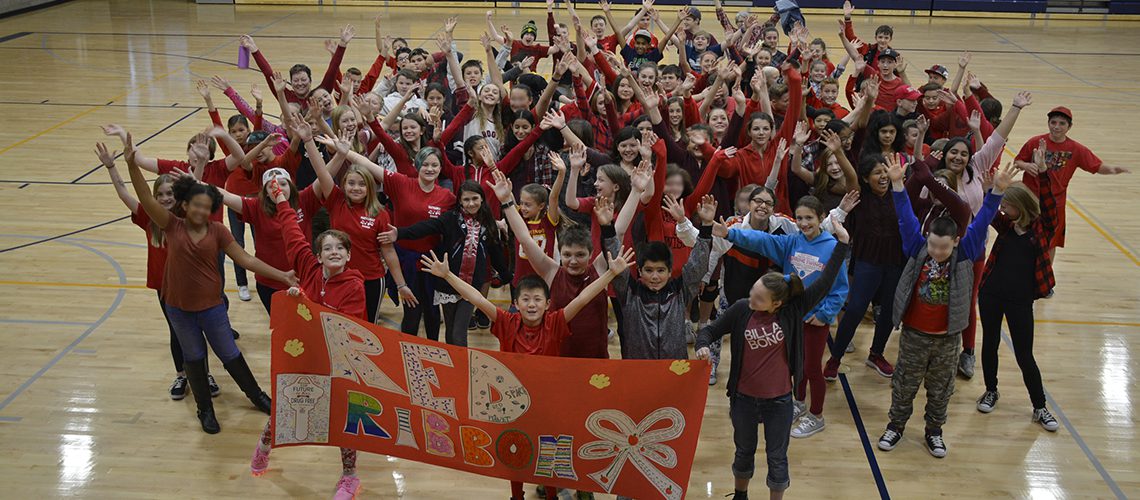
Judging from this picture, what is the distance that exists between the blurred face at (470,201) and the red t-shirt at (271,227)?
1.12 meters

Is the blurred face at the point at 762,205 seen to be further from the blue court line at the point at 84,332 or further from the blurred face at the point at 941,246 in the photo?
the blue court line at the point at 84,332

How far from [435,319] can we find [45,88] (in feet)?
41.7

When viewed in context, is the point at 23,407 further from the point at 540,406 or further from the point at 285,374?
the point at 540,406

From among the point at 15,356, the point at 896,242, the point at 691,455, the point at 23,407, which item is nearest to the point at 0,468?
the point at 23,407

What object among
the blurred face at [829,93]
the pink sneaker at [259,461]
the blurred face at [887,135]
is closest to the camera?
the pink sneaker at [259,461]

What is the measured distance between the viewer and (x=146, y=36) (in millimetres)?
21359

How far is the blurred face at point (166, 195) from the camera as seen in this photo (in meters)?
5.98

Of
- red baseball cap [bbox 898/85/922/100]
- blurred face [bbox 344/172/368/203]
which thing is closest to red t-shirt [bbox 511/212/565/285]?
blurred face [bbox 344/172/368/203]

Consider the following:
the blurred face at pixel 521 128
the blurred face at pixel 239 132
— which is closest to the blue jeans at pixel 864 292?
the blurred face at pixel 521 128

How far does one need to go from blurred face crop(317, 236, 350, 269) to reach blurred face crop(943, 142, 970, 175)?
4.31 meters

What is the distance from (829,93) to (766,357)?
5.07 meters

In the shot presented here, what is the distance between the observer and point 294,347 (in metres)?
5.30

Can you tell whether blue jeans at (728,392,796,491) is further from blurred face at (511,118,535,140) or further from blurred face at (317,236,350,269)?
blurred face at (511,118,535,140)

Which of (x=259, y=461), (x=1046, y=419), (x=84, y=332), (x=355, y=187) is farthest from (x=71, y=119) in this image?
(x=1046, y=419)
